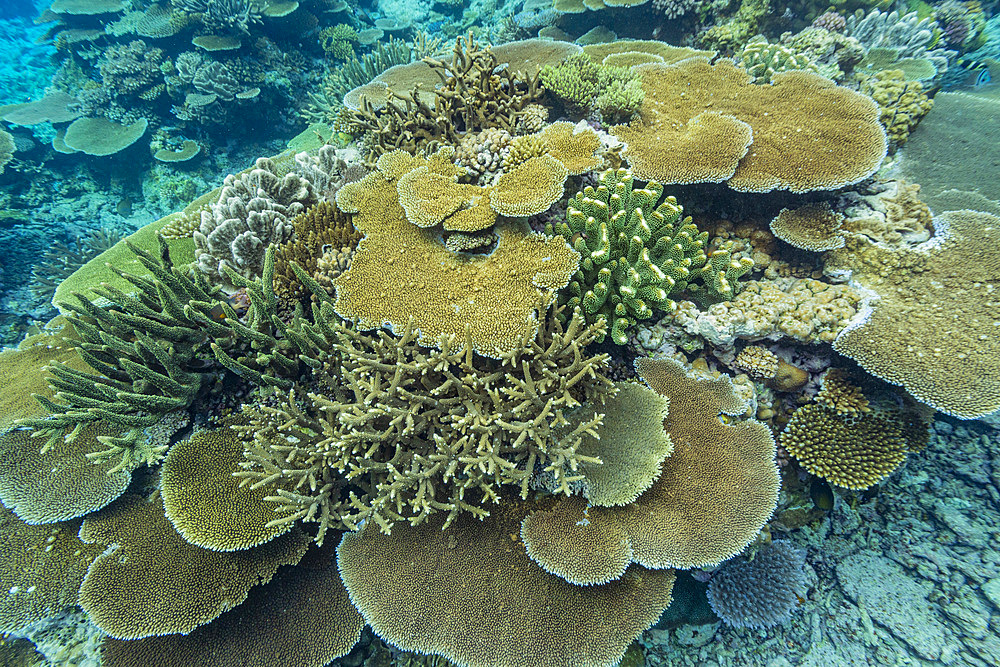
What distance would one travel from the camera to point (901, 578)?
366 cm

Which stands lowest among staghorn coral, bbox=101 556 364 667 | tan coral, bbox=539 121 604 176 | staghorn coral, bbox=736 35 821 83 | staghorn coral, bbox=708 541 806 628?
staghorn coral, bbox=708 541 806 628

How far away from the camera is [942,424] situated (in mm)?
3674

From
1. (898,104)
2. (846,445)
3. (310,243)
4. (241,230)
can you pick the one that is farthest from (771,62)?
(241,230)

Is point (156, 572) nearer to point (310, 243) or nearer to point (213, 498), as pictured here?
point (213, 498)

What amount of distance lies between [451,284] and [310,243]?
1645 millimetres

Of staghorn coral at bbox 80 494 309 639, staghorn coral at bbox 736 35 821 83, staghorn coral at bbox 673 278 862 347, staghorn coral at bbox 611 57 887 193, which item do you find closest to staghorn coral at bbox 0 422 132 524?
staghorn coral at bbox 80 494 309 639

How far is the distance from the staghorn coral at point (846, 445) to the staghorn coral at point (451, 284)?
100 inches

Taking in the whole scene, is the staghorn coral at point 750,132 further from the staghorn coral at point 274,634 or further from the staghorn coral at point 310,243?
the staghorn coral at point 274,634

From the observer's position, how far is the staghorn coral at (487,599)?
2.90m

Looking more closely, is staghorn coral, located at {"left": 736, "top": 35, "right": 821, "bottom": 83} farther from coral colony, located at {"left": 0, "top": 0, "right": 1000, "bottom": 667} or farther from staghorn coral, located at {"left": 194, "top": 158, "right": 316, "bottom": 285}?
staghorn coral, located at {"left": 194, "top": 158, "right": 316, "bottom": 285}

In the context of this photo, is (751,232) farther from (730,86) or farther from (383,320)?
(383,320)

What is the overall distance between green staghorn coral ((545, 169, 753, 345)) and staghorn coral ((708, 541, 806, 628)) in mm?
2425

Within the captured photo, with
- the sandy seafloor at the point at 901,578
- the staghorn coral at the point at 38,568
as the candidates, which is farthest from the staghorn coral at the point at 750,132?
the staghorn coral at the point at 38,568

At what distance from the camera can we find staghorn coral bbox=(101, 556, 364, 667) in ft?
10.1
